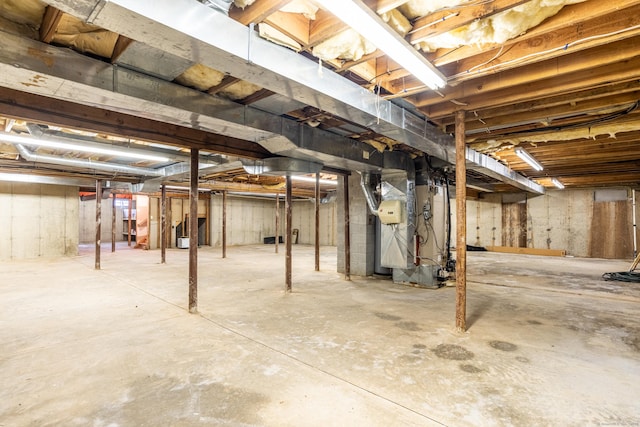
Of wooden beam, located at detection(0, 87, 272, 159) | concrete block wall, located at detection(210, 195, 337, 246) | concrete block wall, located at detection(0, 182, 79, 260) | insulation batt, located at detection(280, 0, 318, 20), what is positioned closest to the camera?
insulation batt, located at detection(280, 0, 318, 20)

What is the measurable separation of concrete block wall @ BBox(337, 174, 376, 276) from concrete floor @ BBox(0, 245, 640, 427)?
122 cm

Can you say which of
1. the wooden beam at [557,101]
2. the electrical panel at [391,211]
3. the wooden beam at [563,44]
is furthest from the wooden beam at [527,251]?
the wooden beam at [563,44]

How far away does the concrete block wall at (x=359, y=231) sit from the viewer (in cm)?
587

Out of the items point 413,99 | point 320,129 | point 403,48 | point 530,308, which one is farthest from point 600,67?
point 530,308

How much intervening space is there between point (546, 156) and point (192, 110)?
578cm

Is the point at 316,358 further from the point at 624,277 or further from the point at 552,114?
the point at 624,277

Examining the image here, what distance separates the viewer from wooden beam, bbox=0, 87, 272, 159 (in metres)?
2.43

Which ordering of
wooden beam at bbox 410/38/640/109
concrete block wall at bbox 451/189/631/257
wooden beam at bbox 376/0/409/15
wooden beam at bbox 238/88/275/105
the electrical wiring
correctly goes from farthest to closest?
concrete block wall at bbox 451/189/631/257, the electrical wiring, wooden beam at bbox 238/88/275/105, wooden beam at bbox 410/38/640/109, wooden beam at bbox 376/0/409/15

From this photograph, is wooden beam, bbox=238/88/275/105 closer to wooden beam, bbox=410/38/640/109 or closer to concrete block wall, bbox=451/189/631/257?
wooden beam, bbox=410/38/640/109

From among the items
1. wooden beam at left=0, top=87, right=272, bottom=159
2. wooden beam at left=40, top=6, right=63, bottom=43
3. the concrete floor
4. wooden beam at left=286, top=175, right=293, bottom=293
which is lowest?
the concrete floor

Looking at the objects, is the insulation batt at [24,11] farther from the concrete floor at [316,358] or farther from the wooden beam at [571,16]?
the wooden beam at [571,16]

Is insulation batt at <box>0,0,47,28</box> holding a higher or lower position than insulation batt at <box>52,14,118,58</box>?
higher

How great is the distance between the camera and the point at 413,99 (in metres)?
2.92

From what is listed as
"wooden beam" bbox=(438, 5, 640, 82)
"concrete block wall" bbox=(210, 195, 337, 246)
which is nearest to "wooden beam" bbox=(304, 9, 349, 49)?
"wooden beam" bbox=(438, 5, 640, 82)
